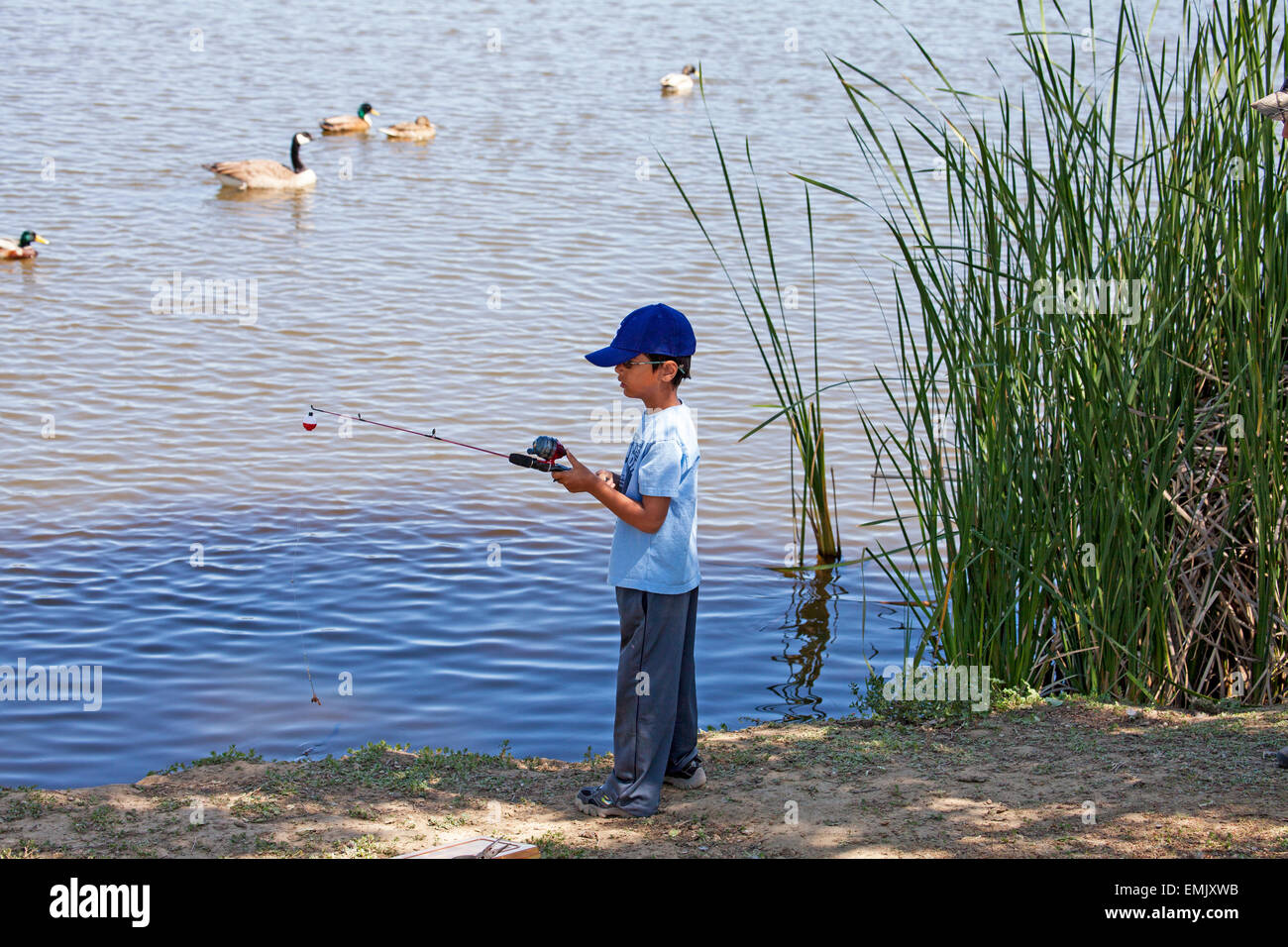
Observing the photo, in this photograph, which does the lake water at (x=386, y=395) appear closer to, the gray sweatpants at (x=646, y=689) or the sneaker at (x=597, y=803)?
the sneaker at (x=597, y=803)

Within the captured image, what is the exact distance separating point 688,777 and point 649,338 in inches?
55.8

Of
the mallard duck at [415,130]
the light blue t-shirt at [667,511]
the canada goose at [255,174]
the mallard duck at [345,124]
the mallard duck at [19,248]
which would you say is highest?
the mallard duck at [345,124]

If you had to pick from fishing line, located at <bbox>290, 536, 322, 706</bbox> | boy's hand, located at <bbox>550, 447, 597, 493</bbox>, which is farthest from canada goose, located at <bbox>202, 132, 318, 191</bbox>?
boy's hand, located at <bbox>550, 447, 597, 493</bbox>

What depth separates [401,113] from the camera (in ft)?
67.3

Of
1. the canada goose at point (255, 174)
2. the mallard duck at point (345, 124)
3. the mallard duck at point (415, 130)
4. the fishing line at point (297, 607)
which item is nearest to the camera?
the fishing line at point (297, 607)

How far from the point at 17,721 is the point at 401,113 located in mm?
15678

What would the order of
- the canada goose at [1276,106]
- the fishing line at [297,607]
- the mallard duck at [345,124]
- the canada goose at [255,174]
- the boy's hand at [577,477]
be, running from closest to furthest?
the boy's hand at [577,477], the canada goose at [1276,106], the fishing line at [297,607], the canada goose at [255,174], the mallard duck at [345,124]

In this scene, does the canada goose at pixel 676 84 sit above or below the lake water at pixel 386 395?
above

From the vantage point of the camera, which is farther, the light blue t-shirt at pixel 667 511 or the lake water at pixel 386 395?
the lake water at pixel 386 395

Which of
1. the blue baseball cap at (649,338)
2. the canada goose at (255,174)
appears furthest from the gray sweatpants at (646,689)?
the canada goose at (255,174)

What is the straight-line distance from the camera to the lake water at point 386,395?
649 cm

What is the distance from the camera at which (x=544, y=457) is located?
423 cm
